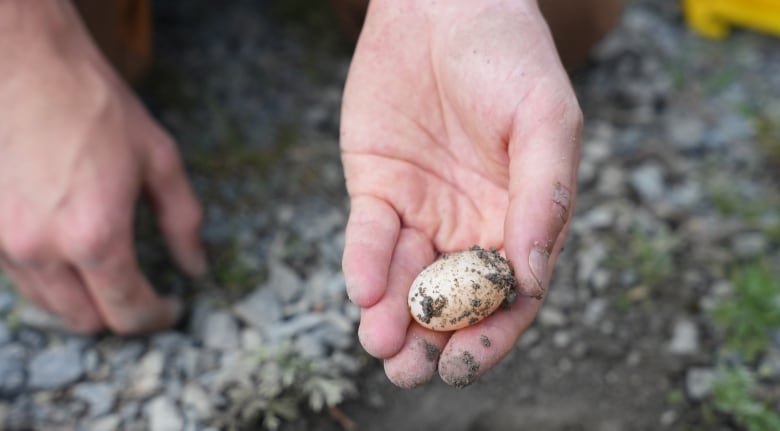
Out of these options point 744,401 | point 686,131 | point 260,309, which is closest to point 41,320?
point 260,309

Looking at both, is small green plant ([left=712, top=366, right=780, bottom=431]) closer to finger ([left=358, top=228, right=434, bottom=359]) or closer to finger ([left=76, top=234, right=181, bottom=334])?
finger ([left=358, top=228, right=434, bottom=359])

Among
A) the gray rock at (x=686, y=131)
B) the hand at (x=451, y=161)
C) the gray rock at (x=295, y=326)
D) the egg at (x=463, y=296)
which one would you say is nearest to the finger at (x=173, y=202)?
the gray rock at (x=295, y=326)

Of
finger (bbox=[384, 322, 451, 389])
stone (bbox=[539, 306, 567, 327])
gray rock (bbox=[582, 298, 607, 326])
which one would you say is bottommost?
gray rock (bbox=[582, 298, 607, 326])

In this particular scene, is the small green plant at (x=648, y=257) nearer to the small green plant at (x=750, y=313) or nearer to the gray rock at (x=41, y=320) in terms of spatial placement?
the small green plant at (x=750, y=313)

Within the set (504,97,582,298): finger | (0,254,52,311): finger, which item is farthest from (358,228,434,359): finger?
(0,254,52,311): finger

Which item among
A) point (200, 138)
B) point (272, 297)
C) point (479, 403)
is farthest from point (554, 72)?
point (200, 138)

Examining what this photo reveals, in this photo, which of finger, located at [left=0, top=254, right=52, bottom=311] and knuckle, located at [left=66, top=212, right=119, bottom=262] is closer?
knuckle, located at [left=66, top=212, right=119, bottom=262]

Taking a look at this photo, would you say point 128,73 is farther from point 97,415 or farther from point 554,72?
point 554,72

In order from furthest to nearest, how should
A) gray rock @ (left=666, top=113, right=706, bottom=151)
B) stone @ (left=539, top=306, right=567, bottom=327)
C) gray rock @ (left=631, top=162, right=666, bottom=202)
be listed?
gray rock @ (left=666, top=113, right=706, bottom=151), gray rock @ (left=631, top=162, right=666, bottom=202), stone @ (left=539, top=306, right=567, bottom=327)
